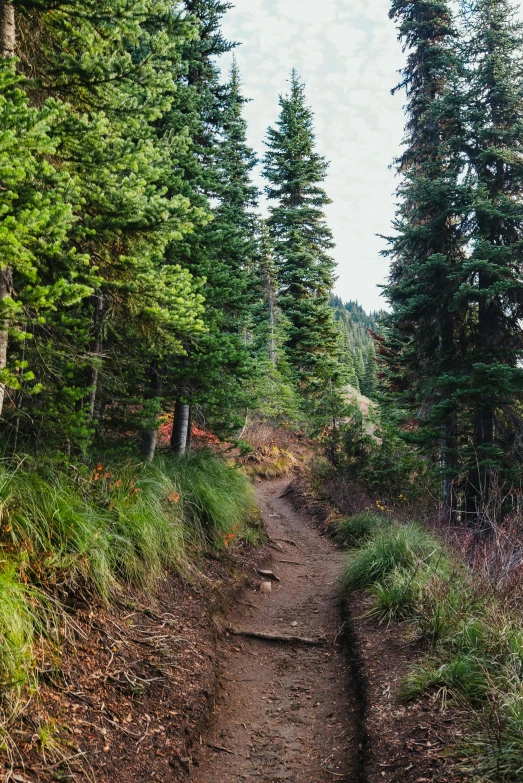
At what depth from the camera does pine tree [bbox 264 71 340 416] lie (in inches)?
1023

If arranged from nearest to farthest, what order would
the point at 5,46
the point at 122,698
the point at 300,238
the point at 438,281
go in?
the point at 122,698 < the point at 5,46 < the point at 438,281 < the point at 300,238

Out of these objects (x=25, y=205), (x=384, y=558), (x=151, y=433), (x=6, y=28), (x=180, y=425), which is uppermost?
(x=6, y=28)

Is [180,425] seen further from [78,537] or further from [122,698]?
[122,698]

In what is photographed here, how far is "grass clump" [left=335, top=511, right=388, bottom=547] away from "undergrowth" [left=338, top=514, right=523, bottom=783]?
270cm

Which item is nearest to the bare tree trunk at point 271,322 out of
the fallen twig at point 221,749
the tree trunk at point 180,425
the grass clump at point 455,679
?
the tree trunk at point 180,425

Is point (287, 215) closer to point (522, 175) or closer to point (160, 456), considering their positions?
point (522, 175)

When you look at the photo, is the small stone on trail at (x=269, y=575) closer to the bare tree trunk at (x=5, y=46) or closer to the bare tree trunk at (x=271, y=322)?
the bare tree trunk at (x=5, y=46)

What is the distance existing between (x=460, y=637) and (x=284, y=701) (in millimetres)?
2077

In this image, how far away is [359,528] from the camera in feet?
36.4

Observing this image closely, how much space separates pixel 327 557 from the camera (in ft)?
35.7

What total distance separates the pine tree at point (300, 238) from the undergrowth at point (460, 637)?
58.5 ft

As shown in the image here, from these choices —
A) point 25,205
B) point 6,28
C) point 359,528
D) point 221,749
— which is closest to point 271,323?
point 359,528

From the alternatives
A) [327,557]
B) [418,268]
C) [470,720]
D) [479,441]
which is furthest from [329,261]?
[470,720]

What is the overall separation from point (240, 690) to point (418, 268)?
10670mm
